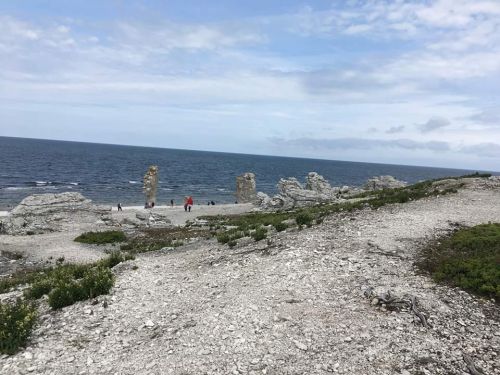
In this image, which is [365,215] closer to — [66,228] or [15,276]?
[15,276]

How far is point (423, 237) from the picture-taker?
772 inches

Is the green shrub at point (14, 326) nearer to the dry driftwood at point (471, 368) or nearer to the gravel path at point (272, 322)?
the gravel path at point (272, 322)

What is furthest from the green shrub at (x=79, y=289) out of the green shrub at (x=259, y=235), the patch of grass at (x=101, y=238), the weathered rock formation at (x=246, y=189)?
the weathered rock formation at (x=246, y=189)

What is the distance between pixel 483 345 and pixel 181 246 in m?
17.9

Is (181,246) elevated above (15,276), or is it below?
above

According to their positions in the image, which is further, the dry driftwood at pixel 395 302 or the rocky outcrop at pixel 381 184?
the rocky outcrop at pixel 381 184

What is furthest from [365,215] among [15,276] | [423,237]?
[15,276]

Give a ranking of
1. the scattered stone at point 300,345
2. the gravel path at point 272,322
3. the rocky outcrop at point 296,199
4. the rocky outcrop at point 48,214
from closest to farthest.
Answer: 1. the gravel path at point 272,322
2. the scattered stone at point 300,345
3. the rocky outcrop at point 48,214
4. the rocky outcrop at point 296,199

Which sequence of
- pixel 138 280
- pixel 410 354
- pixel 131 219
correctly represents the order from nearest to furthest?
pixel 410 354
pixel 138 280
pixel 131 219

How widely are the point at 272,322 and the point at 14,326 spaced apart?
758 centimetres

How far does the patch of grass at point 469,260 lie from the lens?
13.7m

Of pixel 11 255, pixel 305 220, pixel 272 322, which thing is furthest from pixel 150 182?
pixel 272 322

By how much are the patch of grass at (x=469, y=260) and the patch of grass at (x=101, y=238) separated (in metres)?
26.6

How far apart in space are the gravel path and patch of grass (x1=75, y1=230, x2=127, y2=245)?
57.4 feet
